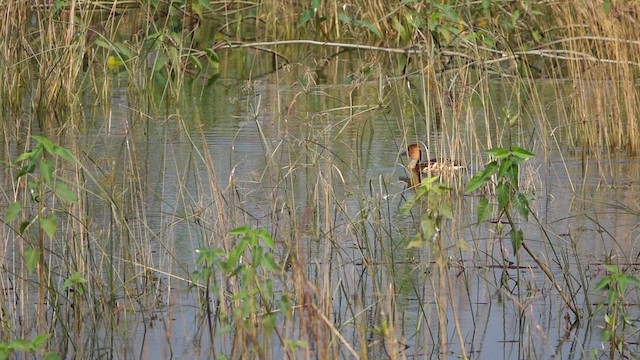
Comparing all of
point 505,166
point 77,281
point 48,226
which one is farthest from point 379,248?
point 48,226

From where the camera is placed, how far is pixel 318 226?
505 centimetres

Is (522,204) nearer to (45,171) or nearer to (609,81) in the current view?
(45,171)

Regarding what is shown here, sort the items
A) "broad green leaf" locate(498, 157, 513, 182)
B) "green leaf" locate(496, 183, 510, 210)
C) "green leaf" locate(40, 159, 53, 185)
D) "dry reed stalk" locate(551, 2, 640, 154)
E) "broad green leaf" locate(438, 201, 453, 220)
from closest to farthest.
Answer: "green leaf" locate(40, 159, 53, 185)
"broad green leaf" locate(438, 201, 453, 220)
"broad green leaf" locate(498, 157, 513, 182)
"green leaf" locate(496, 183, 510, 210)
"dry reed stalk" locate(551, 2, 640, 154)

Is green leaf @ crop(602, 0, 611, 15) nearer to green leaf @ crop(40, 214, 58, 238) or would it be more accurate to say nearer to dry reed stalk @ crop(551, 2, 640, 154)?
dry reed stalk @ crop(551, 2, 640, 154)

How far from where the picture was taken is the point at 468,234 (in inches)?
230

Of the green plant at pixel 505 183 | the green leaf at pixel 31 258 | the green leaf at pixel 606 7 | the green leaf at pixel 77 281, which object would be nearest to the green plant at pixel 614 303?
the green plant at pixel 505 183

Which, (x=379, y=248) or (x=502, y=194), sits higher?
(x=502, y=194)

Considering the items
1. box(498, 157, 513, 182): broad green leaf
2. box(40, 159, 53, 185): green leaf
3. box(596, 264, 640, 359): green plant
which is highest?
box(40, 159, 53, 185): green leaf

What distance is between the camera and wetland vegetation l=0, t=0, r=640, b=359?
13.4 feet

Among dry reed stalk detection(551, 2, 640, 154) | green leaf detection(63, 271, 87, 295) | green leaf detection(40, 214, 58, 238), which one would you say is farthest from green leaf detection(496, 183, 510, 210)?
dry reed stalk detection(551, 2, 640, 154)

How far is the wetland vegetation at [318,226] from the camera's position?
409 centimetres

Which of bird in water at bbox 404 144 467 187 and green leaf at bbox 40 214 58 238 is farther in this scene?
bird in water at bbox 404 144 467 187

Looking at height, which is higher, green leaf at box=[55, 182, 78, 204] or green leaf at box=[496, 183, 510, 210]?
green leaf at box=[55, 182, 78, 204]

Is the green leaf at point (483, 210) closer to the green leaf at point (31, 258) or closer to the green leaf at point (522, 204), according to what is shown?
the green leaf at point (522, 204)
